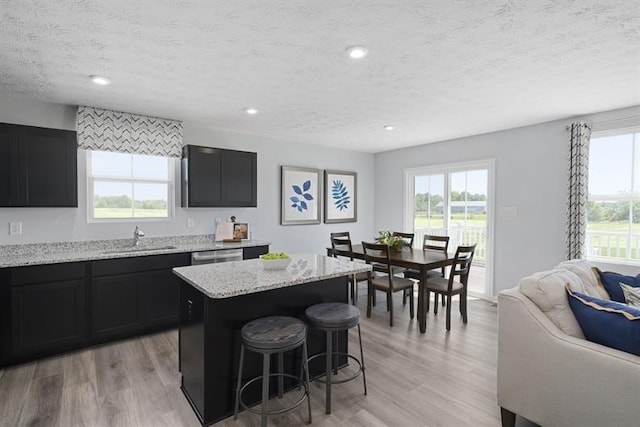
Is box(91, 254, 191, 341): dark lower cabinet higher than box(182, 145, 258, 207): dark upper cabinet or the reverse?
the reverse

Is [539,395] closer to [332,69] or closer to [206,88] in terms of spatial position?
[332,69]

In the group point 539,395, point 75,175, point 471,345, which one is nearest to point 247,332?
point 539,395

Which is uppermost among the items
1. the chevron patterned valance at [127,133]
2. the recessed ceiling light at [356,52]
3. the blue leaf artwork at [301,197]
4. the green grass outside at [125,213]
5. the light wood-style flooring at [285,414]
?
the recessed ceiling light at [356,52]

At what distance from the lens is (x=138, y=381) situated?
258 cm

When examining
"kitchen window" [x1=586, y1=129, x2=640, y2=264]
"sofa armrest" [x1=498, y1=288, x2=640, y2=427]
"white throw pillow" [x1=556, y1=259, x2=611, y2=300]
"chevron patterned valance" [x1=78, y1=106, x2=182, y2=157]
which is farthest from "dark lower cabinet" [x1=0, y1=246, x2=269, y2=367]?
"kitchen window" [x1=586, y1=129, x2=640, y2=264]

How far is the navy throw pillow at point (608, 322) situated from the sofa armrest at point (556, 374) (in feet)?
0.16

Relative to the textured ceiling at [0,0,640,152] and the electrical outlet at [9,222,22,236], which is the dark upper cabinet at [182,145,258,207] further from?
the electrical outlet at [9,222,22,236]

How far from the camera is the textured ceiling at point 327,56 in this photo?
71.0 inches

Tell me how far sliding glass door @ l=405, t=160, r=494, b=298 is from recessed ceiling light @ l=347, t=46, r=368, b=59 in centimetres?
327

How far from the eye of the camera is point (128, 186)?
3.94 metres

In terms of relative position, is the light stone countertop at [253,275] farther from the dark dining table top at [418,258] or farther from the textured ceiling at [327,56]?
the textured ceiling at [327,56]

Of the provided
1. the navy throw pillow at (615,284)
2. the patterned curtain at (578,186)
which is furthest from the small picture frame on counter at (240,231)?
the patterned curtain at (578,186)

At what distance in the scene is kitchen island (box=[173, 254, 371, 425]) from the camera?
2059 mm

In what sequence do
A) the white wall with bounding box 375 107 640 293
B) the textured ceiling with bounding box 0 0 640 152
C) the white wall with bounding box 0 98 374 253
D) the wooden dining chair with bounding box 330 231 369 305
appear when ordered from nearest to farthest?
the textured ceiling with bounding box 0 0 640 152 < the white wall with bounding box 0 98 374 253 < the white wall with bounding box 375 107 640 293 < the wooden dining chair with bounding box 330 231 369 305
